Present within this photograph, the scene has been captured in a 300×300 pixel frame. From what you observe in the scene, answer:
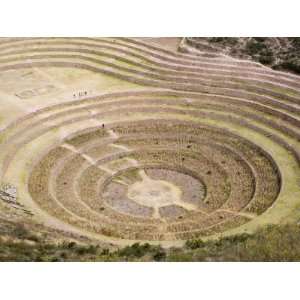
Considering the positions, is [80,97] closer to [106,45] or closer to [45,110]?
[45,110]

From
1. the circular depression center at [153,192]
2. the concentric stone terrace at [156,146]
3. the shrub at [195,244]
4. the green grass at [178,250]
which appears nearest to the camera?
the green grass at [178,250]

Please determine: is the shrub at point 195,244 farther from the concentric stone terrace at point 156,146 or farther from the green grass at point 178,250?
the concentric stone terrace at point 156,146

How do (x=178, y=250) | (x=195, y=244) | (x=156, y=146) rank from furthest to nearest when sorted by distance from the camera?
(x=156, y=146) → (x=195, y=244) → (x=178, y=250)

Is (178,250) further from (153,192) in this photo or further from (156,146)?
(156,146)

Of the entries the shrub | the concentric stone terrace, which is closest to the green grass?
the shrub

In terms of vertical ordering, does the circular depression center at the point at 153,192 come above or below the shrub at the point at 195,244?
above

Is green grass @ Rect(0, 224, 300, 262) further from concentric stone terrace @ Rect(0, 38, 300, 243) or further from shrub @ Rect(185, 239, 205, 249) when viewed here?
concentric stone terrace @ Rect(0, 38, 300, 243)

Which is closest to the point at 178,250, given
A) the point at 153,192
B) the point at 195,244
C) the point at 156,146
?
the point at 195,244

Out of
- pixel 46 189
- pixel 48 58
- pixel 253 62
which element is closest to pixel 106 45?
pixel 48 58

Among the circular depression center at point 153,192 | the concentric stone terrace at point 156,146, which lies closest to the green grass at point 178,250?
the concentric stone terrace at point 156,146
